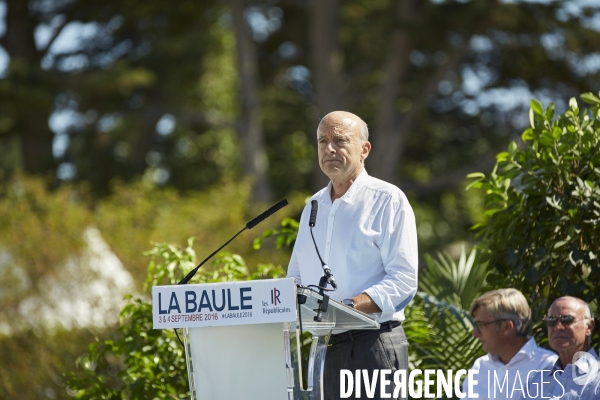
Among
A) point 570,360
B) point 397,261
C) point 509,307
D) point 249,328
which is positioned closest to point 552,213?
point 570,360

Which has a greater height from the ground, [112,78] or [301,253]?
[112,78]

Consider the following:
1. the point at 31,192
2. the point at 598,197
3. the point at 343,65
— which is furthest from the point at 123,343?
the point at 343,65

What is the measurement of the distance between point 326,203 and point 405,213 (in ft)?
1.30

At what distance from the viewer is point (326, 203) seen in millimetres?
4141

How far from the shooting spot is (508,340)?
13.8 ft

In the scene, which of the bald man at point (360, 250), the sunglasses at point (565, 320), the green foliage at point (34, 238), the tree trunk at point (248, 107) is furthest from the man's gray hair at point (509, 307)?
the tree trunk at point (248, 107)

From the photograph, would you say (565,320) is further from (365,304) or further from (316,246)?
(316,246)

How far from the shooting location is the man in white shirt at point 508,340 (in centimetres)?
418

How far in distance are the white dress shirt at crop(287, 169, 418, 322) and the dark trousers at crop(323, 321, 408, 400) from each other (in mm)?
93

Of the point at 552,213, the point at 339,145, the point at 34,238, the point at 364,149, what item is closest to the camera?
the point at 339,145

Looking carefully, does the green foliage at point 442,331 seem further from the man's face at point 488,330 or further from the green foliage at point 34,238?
the green foliage at point 34,238

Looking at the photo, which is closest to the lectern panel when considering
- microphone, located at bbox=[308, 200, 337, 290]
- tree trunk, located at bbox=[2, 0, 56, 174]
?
microphone, located at bbox=[308, 200, 337, 290]

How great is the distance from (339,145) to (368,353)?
891mm

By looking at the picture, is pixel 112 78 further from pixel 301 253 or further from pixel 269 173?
pixel 301 253
